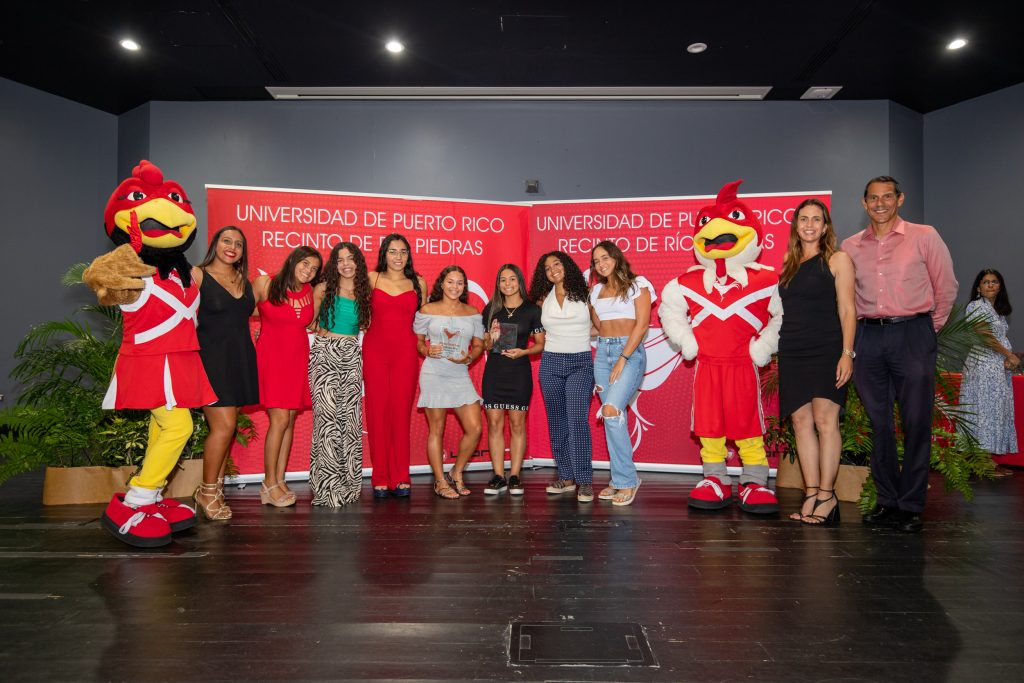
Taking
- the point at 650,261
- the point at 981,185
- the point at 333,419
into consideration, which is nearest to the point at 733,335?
the point at 650,261

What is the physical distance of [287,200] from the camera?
5.18 meters

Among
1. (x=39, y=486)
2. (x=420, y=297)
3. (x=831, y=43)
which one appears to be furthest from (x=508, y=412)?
(x=831, y=43)

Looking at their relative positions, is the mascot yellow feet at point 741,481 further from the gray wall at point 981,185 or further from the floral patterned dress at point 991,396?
the gray wall at point 981,185

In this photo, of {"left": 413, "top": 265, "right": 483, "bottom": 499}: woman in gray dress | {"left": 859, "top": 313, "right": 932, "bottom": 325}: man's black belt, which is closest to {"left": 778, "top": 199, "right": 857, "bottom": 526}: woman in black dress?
{"left": 859, "top": 313, "right": 932, "bottom": 325}: man's black belt

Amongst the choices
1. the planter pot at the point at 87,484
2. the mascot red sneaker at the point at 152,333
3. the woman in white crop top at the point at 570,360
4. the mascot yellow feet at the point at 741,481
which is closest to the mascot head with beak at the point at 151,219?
the mascot red sneaker at the point at 152,333

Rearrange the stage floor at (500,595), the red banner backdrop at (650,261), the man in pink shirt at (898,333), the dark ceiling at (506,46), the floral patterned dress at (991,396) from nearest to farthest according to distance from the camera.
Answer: the stage floor at (500,595)
the man in pink shirt at (898,333)
the dark ceiling at (506,46)
the red banner backdrop at (650,261)
the floral patterned dress at (991,396)

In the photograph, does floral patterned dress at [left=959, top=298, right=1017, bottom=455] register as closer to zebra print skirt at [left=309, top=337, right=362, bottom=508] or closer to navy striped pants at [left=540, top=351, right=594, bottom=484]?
navy striped pants at [left=540, top=351, right=594, bottom=484]

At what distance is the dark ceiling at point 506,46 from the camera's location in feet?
17.7

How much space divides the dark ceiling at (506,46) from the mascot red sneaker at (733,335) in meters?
2.26

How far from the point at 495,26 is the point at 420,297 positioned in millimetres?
2470

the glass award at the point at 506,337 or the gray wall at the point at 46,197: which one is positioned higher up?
the gray wall at the point at 46,197

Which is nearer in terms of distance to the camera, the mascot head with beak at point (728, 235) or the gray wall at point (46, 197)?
the mascot head with beak at point (728, 235)

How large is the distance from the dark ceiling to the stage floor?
12.3 feet

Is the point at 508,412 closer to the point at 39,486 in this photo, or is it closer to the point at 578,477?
the point at 578,477
